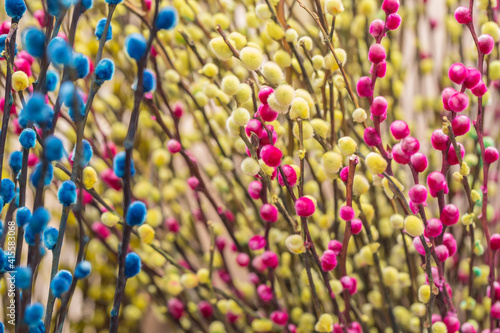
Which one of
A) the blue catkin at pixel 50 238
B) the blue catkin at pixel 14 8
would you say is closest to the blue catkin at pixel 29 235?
the blue catkin at pixel 50 238

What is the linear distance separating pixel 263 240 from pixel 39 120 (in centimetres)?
21

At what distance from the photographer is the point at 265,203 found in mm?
351

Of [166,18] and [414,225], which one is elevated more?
[166,18]

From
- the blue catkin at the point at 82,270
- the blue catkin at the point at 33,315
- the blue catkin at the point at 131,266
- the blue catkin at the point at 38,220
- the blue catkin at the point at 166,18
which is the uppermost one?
the blue catkin at the point at 166,18

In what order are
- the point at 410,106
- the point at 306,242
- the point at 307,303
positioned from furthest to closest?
the point at 410,106 < the point at 307,303 < the point at 306,242

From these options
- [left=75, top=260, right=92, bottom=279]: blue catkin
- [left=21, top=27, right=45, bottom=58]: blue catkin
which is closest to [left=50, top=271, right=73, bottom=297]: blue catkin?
[left=75, top=260, right=92, bottom=279]: blue catkin

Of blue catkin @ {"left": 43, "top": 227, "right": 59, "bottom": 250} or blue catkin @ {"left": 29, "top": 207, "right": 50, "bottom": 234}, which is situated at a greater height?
blue catkin @ {"left": 29, "top": 207, "right": 50, "bottom": 234}

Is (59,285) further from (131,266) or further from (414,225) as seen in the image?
(414,225)

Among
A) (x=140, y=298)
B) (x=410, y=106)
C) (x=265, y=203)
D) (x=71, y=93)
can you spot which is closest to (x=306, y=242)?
(x=265, y=203)

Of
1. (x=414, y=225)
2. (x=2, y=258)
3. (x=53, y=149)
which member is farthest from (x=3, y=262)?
(x=414, y=225)

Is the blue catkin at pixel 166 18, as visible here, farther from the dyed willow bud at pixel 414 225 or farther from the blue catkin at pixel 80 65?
the dyed willow bud at pixel 414 225

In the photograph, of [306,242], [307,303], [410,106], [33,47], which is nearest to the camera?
[33,47]

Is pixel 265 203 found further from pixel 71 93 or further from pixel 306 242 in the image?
pixel 71 93

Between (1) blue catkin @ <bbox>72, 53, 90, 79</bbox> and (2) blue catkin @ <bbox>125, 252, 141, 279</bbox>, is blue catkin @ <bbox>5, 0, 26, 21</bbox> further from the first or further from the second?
(2) blue catkin @ <bbox>125, 252, 141, 279</bbox>
